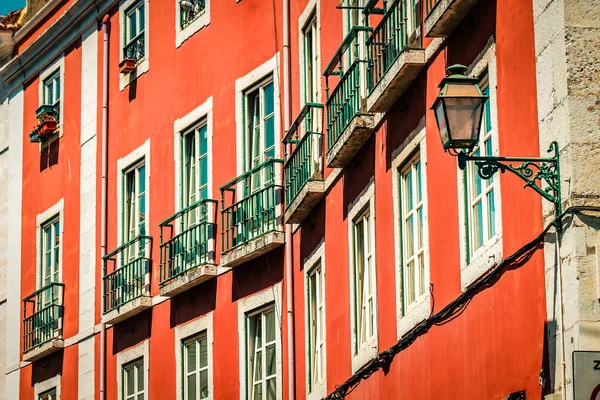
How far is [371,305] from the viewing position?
1789 cm

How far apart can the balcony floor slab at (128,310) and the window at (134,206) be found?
2.60 ft

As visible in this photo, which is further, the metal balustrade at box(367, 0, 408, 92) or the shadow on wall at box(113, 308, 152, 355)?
the shadow on wall at box(113, 308, 152, 355)

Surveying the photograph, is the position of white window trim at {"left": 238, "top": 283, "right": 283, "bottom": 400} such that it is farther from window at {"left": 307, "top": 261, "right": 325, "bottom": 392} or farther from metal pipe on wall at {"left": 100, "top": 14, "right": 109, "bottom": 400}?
metal pipe on wall at {"left": 100, "top": 14, "right": 109, "bottom": 400}

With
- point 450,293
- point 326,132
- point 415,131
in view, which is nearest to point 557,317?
point 450,293

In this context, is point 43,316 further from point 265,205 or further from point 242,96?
point 265,205

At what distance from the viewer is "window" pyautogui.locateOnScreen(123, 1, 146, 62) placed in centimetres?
2659

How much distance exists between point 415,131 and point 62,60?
14.5m

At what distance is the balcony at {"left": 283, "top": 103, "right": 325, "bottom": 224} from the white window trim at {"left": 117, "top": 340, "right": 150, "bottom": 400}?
5.06 m

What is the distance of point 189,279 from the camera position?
2331 cm

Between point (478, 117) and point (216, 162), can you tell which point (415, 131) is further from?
point (216, 162)

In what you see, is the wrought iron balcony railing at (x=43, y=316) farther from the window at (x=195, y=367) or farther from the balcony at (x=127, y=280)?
the window at (x=195, y=367)

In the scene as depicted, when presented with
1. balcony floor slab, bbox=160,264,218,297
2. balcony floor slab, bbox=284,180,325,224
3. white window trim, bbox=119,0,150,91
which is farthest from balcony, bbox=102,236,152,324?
balcony floor slab, bbox=284,180,325,224

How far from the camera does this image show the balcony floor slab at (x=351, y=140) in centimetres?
1756

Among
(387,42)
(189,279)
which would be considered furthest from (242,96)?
(387,42)
